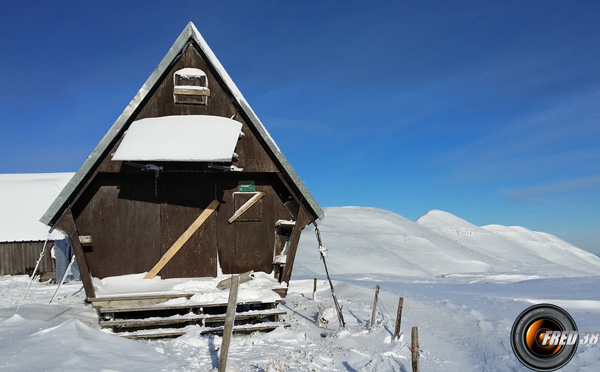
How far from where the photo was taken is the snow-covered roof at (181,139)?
9266mm

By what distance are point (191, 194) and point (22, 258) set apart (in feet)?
66.8

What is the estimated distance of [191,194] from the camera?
1098 centimetres

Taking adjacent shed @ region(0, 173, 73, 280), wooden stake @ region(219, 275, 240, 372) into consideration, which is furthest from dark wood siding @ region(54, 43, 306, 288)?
adjacent shed @ region(0, 173, 73, 280)

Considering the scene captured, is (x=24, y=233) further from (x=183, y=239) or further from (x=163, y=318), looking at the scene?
(x=163, y=318)

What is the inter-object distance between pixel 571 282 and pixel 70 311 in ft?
69.4

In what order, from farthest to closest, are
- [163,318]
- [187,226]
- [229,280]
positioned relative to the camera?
[187,226]
[229,280]
[163,318]

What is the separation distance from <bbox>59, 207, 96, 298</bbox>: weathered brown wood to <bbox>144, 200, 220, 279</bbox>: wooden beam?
53.8 inches

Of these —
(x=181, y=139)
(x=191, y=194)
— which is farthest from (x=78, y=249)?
(x=181, y=139)

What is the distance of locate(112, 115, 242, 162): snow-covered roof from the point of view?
9.27 m

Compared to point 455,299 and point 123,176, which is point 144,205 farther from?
point 455,299

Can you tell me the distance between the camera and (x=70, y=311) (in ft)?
37.9
